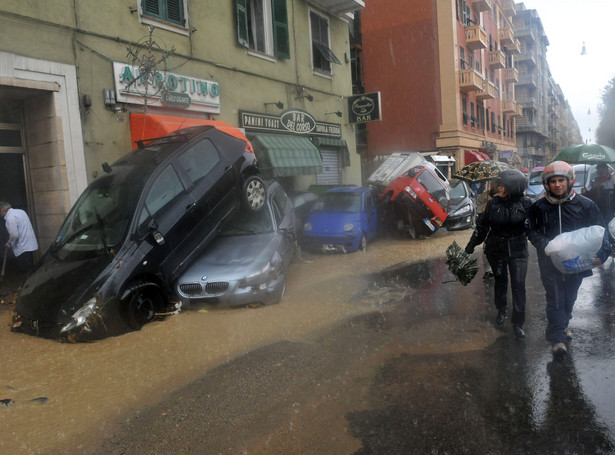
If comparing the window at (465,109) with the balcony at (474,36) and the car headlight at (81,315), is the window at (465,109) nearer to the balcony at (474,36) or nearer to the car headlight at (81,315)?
the balcony at (474,36)

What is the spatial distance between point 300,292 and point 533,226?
3872 mm

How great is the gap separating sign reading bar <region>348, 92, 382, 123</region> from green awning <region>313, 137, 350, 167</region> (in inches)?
40.3

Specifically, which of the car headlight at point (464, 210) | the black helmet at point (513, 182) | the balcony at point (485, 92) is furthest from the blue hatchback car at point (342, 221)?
the balcony at point (485, 92)

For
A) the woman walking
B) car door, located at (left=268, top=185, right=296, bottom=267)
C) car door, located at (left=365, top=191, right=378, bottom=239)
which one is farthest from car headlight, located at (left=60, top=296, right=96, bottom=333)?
car door, located at (left=365, top=191, right=378, bottom=239)

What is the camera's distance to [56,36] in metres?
8.73

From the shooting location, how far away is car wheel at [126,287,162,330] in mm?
5949

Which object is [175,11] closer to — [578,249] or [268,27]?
[268,27]

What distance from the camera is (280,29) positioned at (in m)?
14.4

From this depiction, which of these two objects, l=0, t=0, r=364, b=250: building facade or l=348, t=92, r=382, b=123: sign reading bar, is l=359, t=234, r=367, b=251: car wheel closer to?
l=0, t=0, r=364, b=250: building facade

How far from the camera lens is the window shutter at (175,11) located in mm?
11031

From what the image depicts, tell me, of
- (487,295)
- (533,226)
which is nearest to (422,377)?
(533,226)

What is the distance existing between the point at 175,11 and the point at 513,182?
30.0ft

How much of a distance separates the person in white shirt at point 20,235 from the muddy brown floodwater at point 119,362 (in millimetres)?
936

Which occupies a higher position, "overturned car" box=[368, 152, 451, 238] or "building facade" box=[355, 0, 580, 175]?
"building facade" box=[355, 0, 580, 175]
